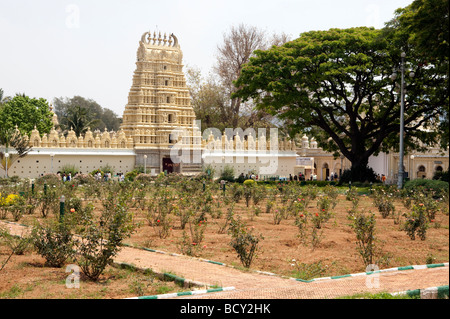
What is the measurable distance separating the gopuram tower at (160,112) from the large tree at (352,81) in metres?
9.69

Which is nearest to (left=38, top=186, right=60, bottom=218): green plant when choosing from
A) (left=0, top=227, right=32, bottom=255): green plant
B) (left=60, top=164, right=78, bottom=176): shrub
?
(left=0, top=227, right=32, bottom=255): green plant

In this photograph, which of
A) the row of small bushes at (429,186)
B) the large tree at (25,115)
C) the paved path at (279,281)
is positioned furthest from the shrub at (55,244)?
the large tree at (25,115)

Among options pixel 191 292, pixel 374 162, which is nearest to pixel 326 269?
pixel 191 292

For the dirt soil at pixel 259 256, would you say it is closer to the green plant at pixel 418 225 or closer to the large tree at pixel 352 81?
the green plant at pixel 418 225

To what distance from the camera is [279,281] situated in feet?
28.2

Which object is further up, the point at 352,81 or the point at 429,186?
the point at 352,81

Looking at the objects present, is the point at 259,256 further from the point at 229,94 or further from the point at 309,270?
the point at 229,94

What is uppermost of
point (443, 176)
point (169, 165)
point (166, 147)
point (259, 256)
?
point (166, 147)

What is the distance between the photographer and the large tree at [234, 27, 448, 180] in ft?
100

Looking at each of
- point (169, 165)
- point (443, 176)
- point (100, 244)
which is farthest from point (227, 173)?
point (100, 244)

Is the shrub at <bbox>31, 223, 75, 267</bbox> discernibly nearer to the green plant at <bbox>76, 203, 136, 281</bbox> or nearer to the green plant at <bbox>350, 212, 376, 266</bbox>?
the green plant at <bbox>76, 203, 136, 281</bbox>

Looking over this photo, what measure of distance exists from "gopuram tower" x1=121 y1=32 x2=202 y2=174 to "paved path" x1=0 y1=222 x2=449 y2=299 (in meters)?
31.4

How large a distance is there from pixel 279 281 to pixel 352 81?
25.1 meters
